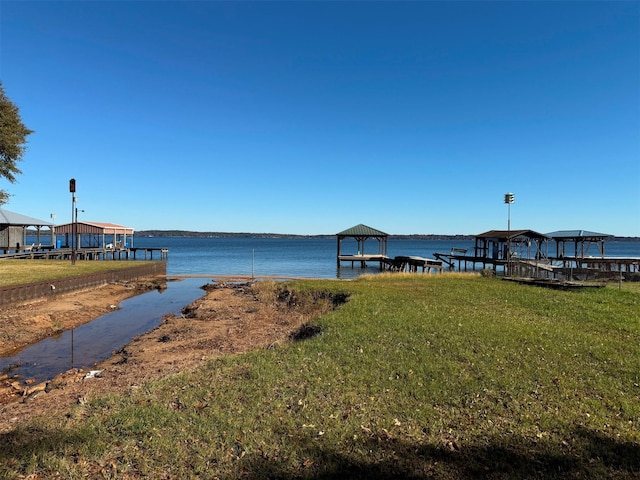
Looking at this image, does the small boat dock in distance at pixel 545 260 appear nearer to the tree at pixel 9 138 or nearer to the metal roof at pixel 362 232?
the metal roof at pixel 362 232

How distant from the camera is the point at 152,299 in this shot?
22.1m

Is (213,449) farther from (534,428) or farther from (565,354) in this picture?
(565,354)

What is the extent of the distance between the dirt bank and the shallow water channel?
555mm

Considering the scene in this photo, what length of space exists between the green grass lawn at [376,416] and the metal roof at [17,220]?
3856 centimetres

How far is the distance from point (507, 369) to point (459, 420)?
2.17 m

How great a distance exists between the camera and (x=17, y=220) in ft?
121

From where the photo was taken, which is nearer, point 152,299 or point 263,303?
point 263,303

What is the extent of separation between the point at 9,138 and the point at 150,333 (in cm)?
1913

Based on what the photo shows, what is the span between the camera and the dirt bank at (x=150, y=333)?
22.6ft

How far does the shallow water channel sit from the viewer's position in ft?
33.2

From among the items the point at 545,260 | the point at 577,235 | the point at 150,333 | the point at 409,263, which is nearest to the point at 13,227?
the point at 150,333

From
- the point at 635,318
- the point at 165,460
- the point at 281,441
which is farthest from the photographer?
the point at 635,318

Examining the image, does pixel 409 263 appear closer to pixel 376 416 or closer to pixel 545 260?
pixel 545 260

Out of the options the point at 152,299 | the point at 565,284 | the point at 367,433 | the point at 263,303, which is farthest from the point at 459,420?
the point at 152,299
